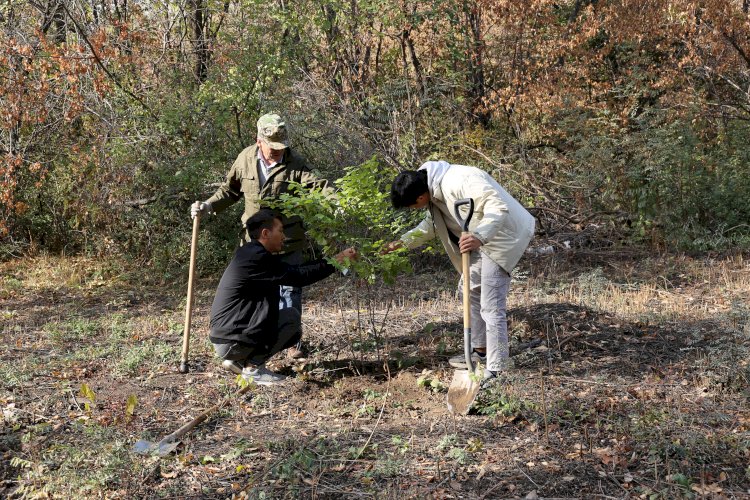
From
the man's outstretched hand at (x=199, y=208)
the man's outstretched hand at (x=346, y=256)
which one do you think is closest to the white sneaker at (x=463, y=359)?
the man's outstretched hand at (x=346, y=256)

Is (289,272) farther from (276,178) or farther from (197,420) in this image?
(197,420)

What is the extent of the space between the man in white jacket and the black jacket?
3.04 feet

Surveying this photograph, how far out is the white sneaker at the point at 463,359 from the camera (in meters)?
5.81

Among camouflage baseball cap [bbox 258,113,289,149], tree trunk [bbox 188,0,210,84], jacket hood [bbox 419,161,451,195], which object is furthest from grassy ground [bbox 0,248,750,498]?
tree trunk [bbox 188,0,210,84]

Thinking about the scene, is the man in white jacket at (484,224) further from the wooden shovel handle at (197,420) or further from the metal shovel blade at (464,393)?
the wooden shovel handle at (197,420)

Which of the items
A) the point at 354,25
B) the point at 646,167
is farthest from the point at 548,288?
the point at 354,25

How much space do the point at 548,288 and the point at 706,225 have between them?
12.1 feet

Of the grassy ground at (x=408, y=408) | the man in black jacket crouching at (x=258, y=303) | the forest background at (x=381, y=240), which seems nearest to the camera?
the grassy ground at (x=408, y=408)

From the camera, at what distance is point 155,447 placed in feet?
16.1

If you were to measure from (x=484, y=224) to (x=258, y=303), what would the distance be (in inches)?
73.4

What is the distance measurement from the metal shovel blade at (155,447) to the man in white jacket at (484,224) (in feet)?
6.91

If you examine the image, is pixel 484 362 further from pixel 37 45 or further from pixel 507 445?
pixel 37 45

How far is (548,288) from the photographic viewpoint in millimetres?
8938

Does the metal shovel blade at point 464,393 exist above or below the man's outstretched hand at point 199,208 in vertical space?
below
